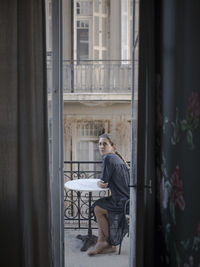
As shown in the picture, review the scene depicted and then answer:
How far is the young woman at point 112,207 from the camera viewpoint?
10.7ft

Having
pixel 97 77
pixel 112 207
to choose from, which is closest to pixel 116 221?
pixel 112 207

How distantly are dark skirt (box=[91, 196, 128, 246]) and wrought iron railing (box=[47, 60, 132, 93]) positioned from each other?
11.4 ft

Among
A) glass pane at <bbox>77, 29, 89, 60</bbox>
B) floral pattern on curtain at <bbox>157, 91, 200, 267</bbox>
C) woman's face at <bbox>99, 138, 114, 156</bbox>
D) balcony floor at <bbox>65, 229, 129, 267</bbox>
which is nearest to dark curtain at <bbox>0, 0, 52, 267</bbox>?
floral pattern on curtain at <bbox>157, 91, 200, 267</bbox>

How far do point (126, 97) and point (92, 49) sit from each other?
1302mm

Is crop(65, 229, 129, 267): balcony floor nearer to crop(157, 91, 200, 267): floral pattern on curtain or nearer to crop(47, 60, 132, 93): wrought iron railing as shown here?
crop(157, 91, 200, 267): floral pattern on curtain

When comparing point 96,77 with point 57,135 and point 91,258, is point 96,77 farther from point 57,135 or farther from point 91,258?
point 57,135

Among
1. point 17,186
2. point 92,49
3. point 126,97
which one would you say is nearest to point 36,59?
point 17,186

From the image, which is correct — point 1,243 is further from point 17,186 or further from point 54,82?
point 54,82

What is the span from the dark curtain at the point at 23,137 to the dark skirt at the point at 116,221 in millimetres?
1458

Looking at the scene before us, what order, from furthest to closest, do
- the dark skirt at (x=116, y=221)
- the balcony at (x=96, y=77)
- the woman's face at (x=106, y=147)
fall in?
the balcony at (x=96, y=77)
the woman's face at (x=106, y=147)
the dark skirt at (x=116, y=221)

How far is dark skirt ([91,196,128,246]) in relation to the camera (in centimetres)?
324

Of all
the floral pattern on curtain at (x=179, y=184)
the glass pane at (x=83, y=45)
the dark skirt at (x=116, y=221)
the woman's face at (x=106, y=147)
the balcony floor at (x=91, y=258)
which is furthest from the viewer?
the glass pane at (x=83, y=45)

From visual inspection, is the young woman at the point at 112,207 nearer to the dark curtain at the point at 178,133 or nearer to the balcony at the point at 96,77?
the dark curtain at the point at 178,133

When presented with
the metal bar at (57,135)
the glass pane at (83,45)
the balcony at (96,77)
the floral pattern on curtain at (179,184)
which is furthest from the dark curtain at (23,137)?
the glass pane at (83,45)
